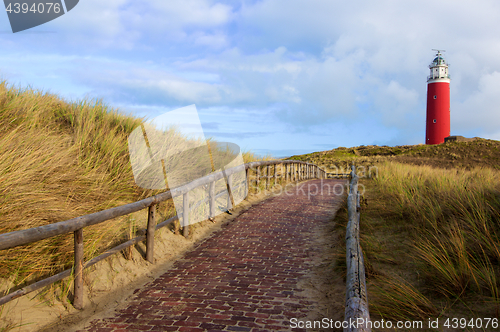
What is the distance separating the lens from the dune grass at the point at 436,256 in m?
3.72

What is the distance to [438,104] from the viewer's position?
52.2 metres

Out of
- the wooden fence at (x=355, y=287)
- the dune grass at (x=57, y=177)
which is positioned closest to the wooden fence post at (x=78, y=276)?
the dune grass at (x=57, y=177)

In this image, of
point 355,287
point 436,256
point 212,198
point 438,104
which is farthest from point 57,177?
point 438,104

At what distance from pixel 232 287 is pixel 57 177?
373 centimetres

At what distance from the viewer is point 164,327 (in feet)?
12.1

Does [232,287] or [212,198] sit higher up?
[212,198]

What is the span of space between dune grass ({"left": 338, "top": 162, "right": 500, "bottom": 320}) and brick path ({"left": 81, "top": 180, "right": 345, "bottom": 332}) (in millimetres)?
1083

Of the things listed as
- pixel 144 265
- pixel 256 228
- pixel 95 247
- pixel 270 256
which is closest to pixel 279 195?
pixel 256 228

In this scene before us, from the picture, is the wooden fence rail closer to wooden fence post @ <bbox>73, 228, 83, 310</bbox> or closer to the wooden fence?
wooden fence post @ <bbox>73, 228, 83, 310</bbox>

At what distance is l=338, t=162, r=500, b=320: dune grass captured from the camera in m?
3.72

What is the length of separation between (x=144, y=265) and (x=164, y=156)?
3731 millimetres

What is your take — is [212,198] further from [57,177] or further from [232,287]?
[232,287]

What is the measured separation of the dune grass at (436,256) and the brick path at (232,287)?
1083 millimetres

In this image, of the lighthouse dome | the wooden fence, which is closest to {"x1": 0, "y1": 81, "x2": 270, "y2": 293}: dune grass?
the wooden fence
